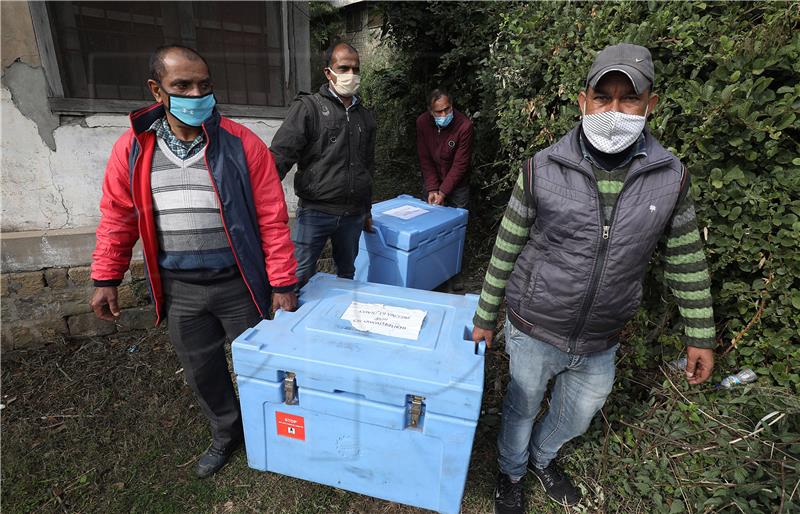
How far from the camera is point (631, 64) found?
1291 millimetres

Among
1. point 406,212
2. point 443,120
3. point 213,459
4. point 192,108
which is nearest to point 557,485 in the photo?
point 213,459

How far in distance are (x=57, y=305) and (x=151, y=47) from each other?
196 centimetres

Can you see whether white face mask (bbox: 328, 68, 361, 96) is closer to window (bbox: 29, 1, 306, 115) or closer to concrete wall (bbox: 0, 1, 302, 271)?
window (bbox: 29, 1, 306, 115)

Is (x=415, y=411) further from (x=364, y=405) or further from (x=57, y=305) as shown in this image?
(x=57, y=305)

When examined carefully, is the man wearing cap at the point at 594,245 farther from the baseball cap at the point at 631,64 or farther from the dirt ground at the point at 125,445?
the dirt ground at the point at 125,445

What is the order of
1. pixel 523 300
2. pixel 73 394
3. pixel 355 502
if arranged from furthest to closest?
pixel 73 394
pixel 355 502
pixel 523 300

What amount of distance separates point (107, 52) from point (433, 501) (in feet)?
11.2

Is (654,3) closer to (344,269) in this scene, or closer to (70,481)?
(344,269)

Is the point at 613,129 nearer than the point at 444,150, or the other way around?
the point at 613,129

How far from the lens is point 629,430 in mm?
2010

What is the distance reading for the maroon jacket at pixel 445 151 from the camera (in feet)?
13.0

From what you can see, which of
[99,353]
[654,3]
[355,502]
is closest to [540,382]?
[355,502]

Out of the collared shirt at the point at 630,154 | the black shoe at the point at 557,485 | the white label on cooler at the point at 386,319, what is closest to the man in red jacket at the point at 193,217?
the white label on cooler at the point at 386,319

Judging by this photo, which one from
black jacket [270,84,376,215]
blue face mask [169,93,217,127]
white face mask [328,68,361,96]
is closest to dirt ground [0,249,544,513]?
black jacket [270,84,376,215]
